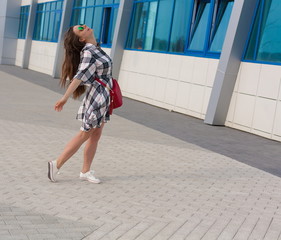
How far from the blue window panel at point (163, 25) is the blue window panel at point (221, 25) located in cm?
264

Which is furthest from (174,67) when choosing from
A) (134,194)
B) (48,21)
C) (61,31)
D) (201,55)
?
(48,21)

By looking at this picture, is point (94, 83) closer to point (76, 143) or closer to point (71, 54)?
point (71, 54)

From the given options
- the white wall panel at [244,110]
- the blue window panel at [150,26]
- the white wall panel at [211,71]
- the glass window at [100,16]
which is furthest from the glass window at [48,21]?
the white wall panel at [244,110]

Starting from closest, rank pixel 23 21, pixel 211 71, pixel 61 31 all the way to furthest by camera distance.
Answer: pixel 211 71, pixel 61 31, pixel 23 21

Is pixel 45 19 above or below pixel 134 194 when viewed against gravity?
above

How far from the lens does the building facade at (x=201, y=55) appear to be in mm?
12750

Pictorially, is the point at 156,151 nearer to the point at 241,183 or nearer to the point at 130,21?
the point at 241,183

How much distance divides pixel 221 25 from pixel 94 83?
9.36 meters

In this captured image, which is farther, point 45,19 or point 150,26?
point 45,19

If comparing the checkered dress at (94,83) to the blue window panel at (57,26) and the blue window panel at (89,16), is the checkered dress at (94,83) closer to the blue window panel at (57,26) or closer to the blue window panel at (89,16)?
the blue window panel at (89,16)

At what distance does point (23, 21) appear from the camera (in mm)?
38531

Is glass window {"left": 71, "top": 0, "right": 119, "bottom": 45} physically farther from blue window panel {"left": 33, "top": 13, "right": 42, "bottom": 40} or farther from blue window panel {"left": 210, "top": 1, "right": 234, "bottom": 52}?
blue window panel {"left": 33, "top": 13, "right": 42, "bottom": 40}

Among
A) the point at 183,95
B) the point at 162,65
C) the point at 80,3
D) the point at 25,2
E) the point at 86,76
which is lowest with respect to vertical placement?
the point at 183,95

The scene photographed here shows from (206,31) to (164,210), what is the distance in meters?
10.6
